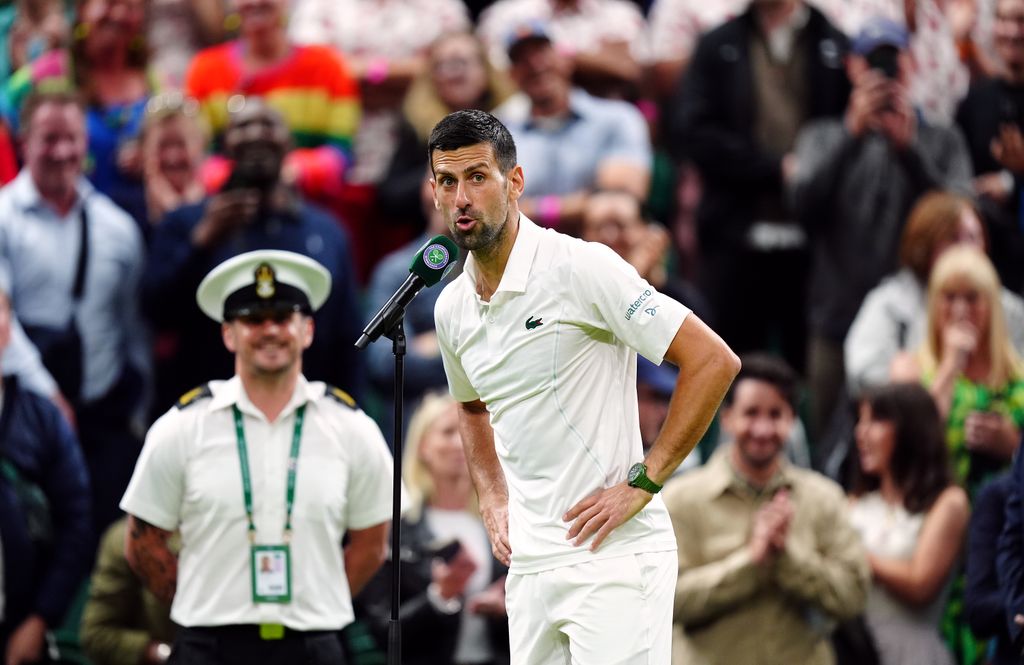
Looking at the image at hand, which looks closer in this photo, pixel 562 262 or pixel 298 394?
pixel 562 262

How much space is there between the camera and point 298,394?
6.66 metres

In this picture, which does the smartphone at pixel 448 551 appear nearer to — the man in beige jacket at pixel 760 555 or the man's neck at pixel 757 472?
the man in beige jacket at pixel 760 555

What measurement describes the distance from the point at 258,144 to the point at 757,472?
2825 mm

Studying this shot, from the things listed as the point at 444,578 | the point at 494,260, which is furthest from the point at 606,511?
the point at 444,578

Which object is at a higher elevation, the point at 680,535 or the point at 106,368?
the point at 106,368

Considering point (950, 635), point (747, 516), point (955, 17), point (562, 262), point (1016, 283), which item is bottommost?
point (950, 635)

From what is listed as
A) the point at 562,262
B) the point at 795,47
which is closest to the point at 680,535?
the point at 562,262

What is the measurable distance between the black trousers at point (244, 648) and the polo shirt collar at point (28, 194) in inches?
128

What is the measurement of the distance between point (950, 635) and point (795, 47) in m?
3.45

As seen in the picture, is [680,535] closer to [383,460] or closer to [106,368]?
[383,460]

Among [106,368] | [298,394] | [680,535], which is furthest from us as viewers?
[106,368]

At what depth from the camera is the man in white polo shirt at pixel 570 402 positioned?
16.9 ft

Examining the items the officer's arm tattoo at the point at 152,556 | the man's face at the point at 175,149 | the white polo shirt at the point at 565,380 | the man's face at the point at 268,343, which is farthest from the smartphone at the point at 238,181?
the white polo shirt at the point at 565,380

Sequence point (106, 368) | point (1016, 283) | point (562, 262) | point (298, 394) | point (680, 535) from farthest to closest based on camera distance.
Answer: point (1016, 283) < point (106, 368) < point (680, 535) < point (298, 394) < point (562, 262)
